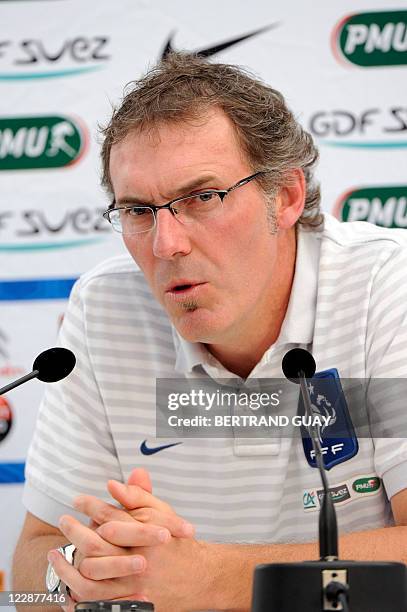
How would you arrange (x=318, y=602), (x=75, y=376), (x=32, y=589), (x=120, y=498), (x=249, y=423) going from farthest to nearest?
(x=75, y=376) → (x=249, y=423) → (x=32, y=589) → (x=120, y=498) → (x=318, y=602)

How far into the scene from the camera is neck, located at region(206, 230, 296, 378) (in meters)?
1.89

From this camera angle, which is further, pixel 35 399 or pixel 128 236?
pixel 35 399

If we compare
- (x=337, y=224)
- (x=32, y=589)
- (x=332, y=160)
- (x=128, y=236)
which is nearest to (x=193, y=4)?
(x=332, y=160)

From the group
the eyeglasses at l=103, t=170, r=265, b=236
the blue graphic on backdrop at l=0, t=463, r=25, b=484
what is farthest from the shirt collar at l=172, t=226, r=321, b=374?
the blue graphic on backdrop at l=0, t=463, r=25, b=484

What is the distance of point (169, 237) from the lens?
5.52 feet

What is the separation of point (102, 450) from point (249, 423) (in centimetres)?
34

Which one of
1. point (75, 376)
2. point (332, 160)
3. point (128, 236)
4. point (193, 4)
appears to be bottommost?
point (75, 376)

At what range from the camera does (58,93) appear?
9.55 feet

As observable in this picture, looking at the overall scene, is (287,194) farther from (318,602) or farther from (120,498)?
(318,602)

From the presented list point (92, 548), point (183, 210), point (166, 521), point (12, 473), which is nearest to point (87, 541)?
point (92, 548)

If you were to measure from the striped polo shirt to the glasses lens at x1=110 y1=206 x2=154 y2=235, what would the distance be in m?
0.28

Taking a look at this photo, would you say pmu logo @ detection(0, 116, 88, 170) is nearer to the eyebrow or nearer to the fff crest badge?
the eyebrow

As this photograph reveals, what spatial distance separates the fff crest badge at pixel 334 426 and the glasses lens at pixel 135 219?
16.9 inches

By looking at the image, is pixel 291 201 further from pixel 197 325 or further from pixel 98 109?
pixel 98 109
